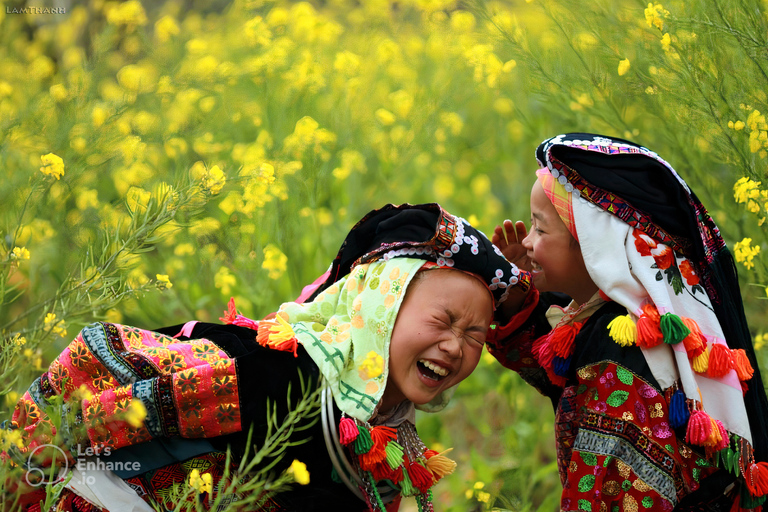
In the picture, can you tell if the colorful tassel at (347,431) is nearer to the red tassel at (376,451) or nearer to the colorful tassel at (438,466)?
the red tassel at (376,451)

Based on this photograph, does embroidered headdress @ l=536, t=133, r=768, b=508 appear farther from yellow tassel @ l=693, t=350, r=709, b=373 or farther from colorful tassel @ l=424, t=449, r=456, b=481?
colorful tassel @ l=424, t=449, r=456, b=481

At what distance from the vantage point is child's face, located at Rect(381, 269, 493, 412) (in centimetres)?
200

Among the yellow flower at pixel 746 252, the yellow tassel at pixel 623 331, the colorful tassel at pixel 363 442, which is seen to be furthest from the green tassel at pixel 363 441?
the yellow flower at pixel 746 252

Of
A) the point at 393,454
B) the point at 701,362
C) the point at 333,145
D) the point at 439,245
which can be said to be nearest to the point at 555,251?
the point at 439,245

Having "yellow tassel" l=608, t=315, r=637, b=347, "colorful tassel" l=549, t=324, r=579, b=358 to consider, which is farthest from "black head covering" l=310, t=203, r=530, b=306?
"yellow tassel" l=608, t=315, r=637, b=347

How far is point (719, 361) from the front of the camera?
197cm

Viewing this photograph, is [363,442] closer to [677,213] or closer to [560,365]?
[560,365]

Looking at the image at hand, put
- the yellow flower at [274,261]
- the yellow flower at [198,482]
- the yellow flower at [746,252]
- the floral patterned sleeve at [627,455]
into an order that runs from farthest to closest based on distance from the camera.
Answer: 1. the yellow flower at [274,261]
2. the yellow flower at [746,252]
3. the floral patterned sleeve at [627,455]
4. the yellow flower at [198,482]

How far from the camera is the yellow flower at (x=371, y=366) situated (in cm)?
183

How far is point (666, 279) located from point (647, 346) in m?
0.20

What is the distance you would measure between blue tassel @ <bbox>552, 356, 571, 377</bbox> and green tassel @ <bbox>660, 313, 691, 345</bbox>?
0.95ft

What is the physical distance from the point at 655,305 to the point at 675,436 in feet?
1.12

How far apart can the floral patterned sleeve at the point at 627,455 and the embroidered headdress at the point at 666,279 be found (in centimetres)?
6

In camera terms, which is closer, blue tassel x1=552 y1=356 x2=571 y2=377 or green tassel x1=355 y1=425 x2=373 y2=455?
green tassel x1=355 y1=425 x2=373 y2=455
